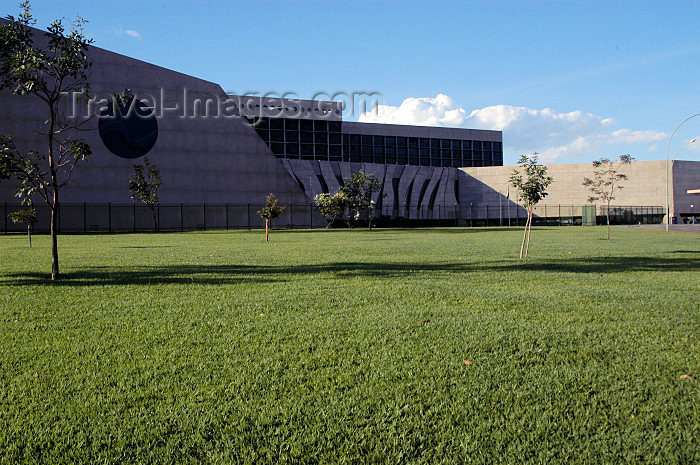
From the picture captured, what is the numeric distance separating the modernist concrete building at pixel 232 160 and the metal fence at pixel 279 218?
224 millimetres

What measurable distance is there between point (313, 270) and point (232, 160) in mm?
48554

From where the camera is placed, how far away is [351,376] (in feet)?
14.9

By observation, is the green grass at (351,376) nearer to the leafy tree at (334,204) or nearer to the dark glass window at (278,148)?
the leafy tree at (334,204)

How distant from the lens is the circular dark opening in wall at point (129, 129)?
5212 cm

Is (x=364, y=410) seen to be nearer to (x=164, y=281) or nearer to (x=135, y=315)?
(x=135, y=315)

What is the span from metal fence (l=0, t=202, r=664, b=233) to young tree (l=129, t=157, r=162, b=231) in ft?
7.25

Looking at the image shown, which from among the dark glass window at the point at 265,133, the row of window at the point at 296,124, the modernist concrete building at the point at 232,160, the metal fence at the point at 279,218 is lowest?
the metal fence at the point at 279,218

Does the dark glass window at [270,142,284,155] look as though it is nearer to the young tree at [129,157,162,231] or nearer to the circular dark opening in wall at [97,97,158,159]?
the circular dark opening in wall at [97,97,158,159]

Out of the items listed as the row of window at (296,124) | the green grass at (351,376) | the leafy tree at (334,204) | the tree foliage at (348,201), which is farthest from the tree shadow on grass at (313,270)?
the row of window at (296,124)

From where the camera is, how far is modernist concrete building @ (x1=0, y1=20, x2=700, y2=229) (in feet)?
169

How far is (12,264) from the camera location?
14.9 m

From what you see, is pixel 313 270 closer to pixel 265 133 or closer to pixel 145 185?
pixel 145 185

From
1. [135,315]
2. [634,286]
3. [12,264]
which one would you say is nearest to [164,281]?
[135,315]

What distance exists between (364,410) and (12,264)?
48.2 feet
